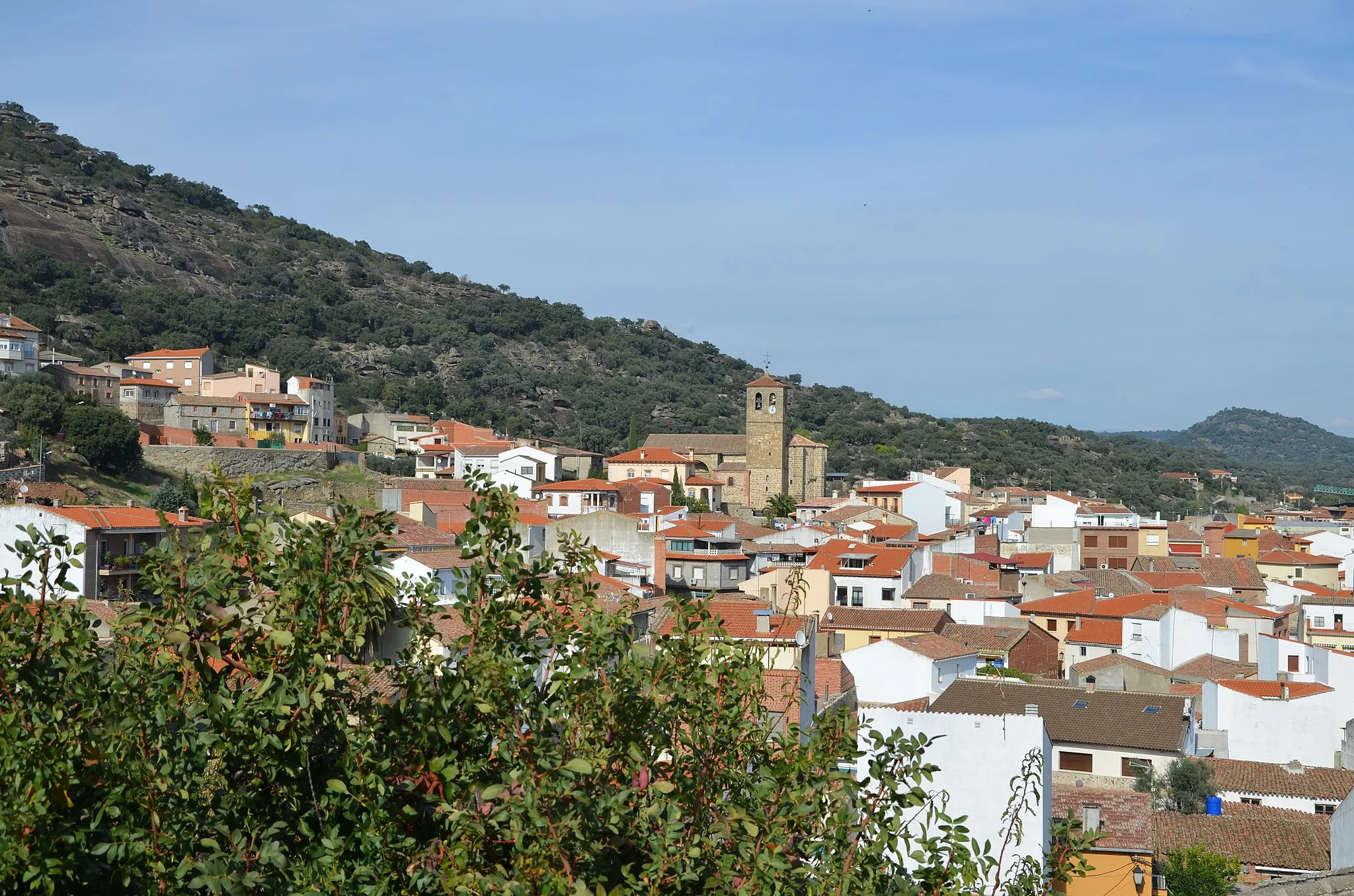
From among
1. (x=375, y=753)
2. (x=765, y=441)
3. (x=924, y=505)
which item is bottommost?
(x=924, y=505)

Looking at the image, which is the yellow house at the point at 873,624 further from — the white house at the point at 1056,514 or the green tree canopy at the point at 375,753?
the white house at the point at 1056,514

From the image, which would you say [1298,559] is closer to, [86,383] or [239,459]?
[239,459]

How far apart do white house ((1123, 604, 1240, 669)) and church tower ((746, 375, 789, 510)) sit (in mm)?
38457

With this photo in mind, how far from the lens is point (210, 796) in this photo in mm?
4887

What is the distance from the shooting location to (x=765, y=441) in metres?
70.1

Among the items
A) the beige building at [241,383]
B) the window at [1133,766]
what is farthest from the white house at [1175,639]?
the beige building at [241,383]

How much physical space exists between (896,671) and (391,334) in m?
94.1

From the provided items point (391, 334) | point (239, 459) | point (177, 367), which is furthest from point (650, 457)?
point (391, 334)

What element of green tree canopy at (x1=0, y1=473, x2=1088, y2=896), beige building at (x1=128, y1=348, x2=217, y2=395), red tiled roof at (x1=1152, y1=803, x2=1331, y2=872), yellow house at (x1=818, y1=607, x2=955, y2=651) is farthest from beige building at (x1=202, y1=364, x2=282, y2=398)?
green tree canopy at (x1=0, y1=473, x2=1088, y2=896)

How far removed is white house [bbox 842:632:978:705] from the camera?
83.9 feet

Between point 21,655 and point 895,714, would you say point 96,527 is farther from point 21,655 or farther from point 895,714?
point 21,655

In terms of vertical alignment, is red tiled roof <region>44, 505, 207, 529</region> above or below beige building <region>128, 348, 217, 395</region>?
A: below

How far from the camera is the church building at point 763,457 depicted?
69750 millimetres

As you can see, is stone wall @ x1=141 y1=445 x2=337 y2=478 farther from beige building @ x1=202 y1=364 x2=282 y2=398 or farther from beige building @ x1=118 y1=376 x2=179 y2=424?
beige building @ x1=202 y1=364 x2=282 y2=398
